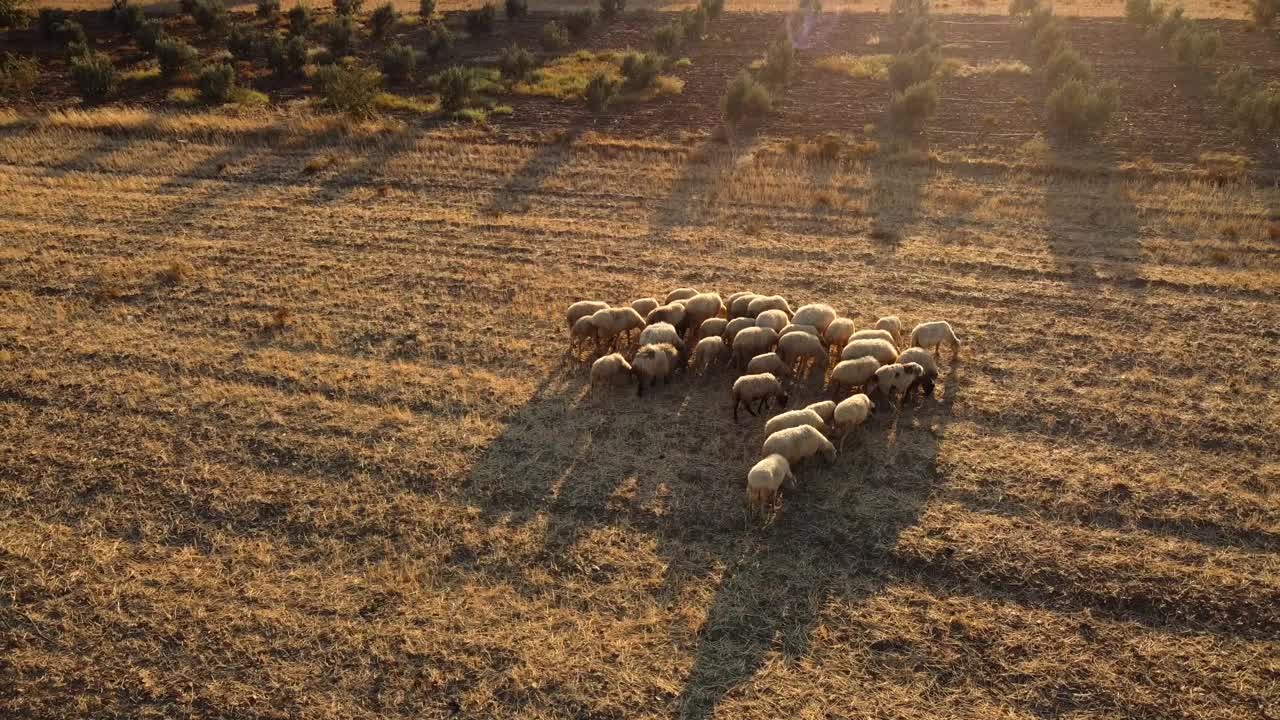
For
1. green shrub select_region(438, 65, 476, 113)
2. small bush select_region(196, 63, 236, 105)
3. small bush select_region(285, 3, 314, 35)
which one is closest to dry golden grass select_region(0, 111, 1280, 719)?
green shrub select_region(438, 65, 476, 113)

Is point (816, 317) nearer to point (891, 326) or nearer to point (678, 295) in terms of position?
point (891, 326)

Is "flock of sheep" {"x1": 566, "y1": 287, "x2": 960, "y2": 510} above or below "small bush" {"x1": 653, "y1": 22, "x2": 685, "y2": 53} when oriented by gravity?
below

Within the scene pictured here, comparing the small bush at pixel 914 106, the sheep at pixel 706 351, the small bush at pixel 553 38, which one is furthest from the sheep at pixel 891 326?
the small bush at pixel 553 38

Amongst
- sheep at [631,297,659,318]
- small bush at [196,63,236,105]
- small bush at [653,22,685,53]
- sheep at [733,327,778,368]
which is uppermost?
small bush at [653,22,685,53]

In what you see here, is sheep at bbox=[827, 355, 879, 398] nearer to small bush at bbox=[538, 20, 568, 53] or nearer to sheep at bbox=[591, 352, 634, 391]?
sheep at bbox=[591, 352, 634, 391]

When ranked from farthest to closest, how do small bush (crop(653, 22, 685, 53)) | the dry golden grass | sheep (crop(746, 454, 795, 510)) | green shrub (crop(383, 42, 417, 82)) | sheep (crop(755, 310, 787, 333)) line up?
small bush (crop(653, 22, 685, 53))
green shrub (crop(383, 42, 417, 82))
sheep (crop(755, 310, 787, 333))
sheep (crop(746, 454, 795, 510))
the dry golden grass

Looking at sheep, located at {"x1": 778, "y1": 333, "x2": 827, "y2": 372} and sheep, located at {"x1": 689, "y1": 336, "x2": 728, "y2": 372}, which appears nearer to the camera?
sheep, located at {"x1": 778, "y1": 333, "x2": 827, "y2": 372}

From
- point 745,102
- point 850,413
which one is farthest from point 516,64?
point 850,413

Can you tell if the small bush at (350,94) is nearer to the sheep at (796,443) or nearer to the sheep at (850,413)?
the sheep at (850,413)
